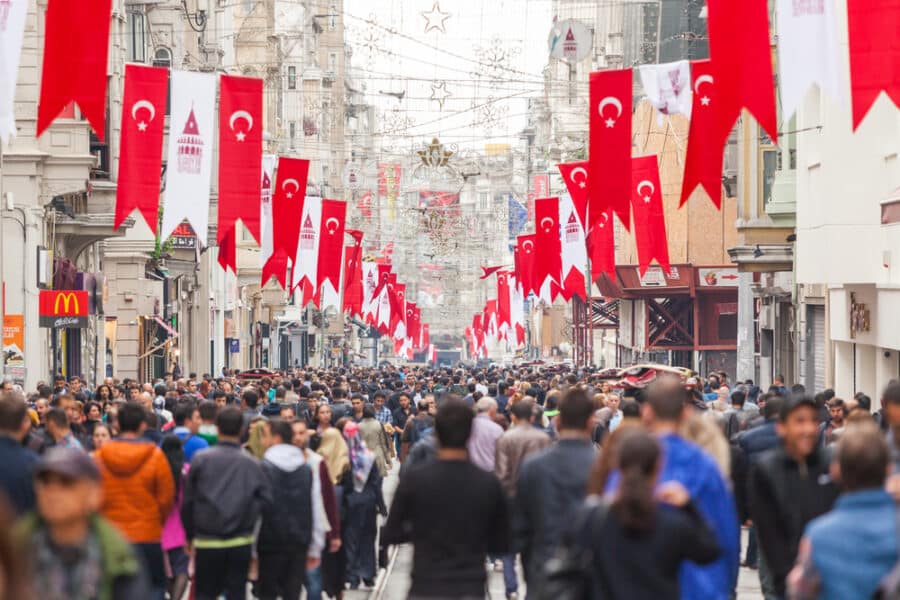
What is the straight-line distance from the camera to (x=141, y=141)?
24000 mm

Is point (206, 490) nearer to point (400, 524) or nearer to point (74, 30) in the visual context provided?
point (400, 524)

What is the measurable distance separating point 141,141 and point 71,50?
5.01 metres

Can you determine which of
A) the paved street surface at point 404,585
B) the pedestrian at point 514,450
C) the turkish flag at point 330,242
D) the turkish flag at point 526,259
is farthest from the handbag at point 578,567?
the turkish flag at point 526,259

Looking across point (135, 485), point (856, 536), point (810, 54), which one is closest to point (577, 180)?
point (810, 54)

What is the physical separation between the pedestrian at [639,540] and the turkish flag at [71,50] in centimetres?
1334

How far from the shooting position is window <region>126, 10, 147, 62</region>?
4366cm

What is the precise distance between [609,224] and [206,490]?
88.6ft

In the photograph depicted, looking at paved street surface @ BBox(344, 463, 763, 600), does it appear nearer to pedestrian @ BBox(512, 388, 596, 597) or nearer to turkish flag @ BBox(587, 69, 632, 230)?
pedestrian @ BBox(512, 388, 596, 597)

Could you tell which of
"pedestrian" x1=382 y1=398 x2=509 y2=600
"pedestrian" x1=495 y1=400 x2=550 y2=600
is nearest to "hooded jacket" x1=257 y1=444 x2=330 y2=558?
"pedestrian" x1=495 y1=400 x2=550 y2=600

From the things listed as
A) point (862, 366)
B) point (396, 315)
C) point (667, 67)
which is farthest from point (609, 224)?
point (396, 315)

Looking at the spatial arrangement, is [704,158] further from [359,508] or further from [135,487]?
[135,487]

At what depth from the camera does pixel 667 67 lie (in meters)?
26.5

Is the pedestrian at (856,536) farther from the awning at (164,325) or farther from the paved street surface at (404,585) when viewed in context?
the awning at (164,325)

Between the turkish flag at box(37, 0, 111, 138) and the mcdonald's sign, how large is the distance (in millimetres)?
13807
